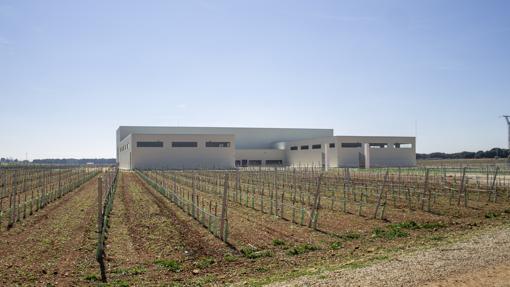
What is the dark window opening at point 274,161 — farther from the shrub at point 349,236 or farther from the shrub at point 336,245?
the shrub at point 336,245

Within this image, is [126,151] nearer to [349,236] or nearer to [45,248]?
[45,248]

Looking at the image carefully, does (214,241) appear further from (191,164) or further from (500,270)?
(191,164)

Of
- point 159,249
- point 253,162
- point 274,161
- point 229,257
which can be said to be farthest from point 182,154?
point 229,257

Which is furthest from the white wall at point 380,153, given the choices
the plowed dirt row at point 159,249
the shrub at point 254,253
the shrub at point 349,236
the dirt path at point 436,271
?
the dirt path at point 436,271

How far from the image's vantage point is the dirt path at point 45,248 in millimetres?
7053

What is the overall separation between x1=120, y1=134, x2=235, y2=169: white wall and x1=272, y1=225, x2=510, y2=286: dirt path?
1756 inches

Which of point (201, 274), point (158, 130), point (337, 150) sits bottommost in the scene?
point (201, 274)

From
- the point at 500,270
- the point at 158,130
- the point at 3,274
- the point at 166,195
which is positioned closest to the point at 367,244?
the point at 500,270

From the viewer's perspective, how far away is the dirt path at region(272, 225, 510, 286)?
630cm

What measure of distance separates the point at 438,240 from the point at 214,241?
5.00 metres

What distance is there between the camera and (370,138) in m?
53.3

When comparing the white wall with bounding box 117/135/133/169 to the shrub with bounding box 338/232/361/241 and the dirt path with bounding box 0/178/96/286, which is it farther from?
the shrub with bounding box 338/232/361/241

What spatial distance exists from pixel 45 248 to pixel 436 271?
7532 millimetres

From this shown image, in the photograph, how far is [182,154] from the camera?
171ft
